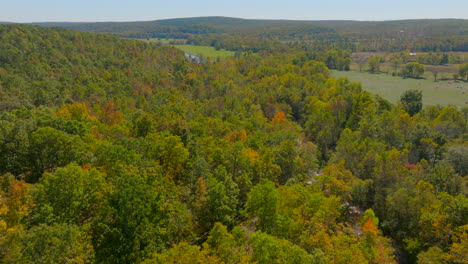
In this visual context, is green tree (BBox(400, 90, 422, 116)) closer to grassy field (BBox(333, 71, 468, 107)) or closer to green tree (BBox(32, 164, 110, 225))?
grassy field (BBox(333, 71, 468, 107))

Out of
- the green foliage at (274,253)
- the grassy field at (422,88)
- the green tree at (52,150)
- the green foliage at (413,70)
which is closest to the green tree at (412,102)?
the grassy field at (422,88)

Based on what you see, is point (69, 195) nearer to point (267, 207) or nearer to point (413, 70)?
point (267, 207)

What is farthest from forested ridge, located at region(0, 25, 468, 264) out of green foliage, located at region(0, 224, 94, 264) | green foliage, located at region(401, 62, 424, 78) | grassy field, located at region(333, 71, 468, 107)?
green foliage, located at region(401, 62, 424, 78)

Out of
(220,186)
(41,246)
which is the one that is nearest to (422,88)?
(220,186)

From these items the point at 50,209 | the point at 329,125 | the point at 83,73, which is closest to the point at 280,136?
the point at 329,125

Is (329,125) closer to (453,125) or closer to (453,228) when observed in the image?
(453,125)
